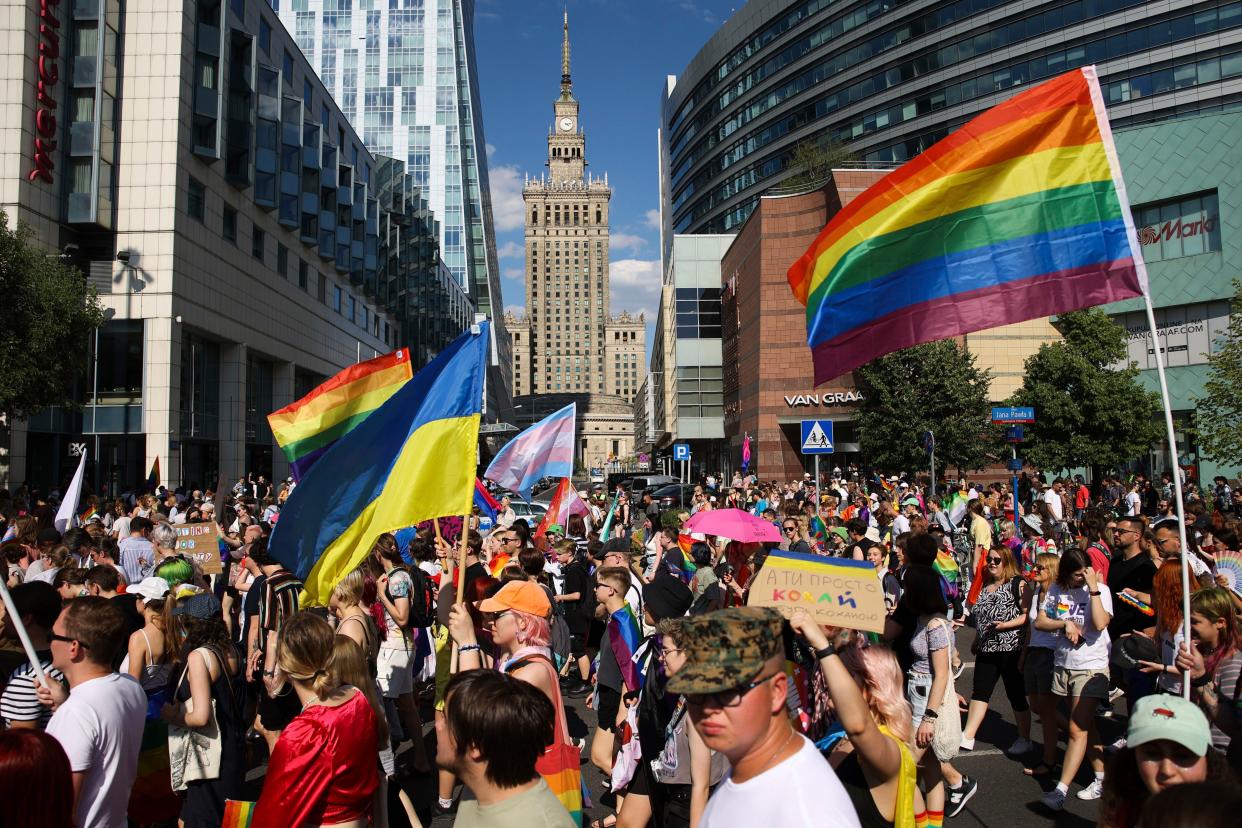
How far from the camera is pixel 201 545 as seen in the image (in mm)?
10469

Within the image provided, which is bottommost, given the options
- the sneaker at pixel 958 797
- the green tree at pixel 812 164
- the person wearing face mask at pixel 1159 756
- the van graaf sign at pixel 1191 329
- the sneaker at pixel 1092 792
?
the sneaker at pixel 1092 792

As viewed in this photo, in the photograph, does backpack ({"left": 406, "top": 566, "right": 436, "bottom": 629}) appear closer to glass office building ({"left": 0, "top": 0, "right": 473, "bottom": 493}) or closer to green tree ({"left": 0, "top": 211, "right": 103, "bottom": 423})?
green tree ({"left": 0, "top": 211, "right": 103, "bottom": 423})

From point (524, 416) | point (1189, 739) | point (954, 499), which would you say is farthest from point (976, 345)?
point (524, 416)

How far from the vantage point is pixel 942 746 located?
5355 mm

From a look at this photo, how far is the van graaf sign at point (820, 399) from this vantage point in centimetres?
4466

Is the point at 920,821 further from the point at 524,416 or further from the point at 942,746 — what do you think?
the point at 524,416

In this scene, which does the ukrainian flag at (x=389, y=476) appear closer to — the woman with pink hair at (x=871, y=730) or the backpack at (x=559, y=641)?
the backpack at (x=559, y=641)

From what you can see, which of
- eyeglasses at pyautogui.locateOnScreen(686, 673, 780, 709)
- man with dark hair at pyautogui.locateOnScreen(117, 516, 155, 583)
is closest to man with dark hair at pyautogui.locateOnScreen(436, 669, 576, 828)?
eyeglasses at pyautogui.locateOnScreen(686, 673, 780, 709)

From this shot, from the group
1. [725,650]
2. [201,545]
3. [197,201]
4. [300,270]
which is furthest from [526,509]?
[300,270]

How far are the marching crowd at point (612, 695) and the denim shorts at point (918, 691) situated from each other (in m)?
0.01

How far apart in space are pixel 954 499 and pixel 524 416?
16449 centimetres

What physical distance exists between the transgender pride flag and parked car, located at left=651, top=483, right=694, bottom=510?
2155 cm

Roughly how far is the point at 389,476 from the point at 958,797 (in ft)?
14.5

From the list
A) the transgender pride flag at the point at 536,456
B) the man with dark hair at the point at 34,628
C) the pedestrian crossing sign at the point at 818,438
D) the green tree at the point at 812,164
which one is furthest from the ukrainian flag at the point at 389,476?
the green tree at the point at 812,164
